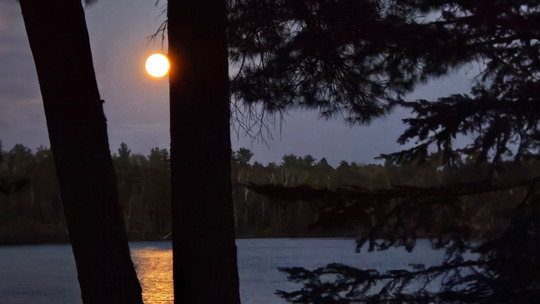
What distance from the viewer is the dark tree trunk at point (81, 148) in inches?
139

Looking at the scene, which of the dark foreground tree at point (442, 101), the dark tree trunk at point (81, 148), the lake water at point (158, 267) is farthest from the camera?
the lake water at point (158, 267)

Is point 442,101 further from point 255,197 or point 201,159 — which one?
point 255,197

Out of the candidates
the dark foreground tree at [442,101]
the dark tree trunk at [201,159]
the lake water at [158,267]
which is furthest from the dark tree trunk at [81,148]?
the lake water at [158,267]

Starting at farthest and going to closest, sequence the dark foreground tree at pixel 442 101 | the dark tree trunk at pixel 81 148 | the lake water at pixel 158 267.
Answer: the lake water at pixel 158 267, the dark foreground tree at pixel 442 101, the dark tree trunk at pixel 81 148

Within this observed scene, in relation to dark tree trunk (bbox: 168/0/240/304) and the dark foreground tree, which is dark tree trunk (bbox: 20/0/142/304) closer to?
dark tree trunk (bbox: 168/0/240/304)

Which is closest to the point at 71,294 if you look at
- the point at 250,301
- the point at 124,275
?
the point at 250,301

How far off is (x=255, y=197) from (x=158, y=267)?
6210mm

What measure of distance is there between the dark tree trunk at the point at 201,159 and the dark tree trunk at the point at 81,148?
31 cm

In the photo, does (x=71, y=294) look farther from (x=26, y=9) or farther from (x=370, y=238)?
(x=26, y=9)

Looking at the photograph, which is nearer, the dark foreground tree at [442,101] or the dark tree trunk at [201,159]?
the dark tree trunk at [201,159]

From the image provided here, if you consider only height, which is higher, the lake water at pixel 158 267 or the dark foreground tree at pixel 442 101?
the dark foreground tree at pixel 442 101

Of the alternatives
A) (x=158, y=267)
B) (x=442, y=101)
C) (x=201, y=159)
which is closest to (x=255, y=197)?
(x=158, y=267)

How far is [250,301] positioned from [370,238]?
19255mm

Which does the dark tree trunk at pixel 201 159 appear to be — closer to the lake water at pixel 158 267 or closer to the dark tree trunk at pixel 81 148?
the dark tree trunk at pixel 81 148
